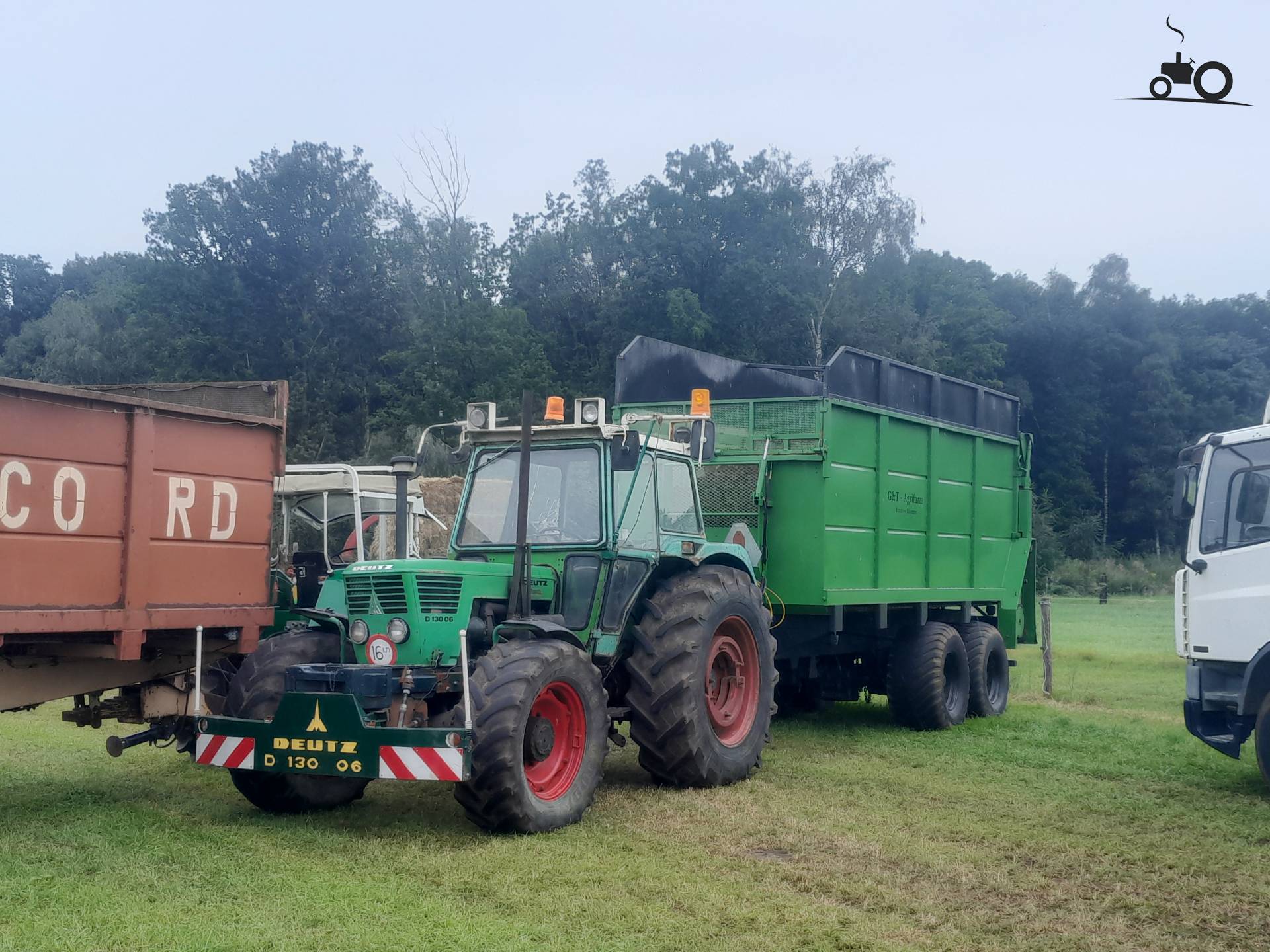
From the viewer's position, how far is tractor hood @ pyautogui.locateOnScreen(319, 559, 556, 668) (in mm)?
7004

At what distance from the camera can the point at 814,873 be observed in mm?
5926

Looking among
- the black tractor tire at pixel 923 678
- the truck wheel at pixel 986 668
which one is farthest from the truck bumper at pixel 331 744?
the truck wheel at pixel 986 668

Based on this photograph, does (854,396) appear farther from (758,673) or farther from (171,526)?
(171,526)

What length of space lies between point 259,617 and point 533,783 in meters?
2.04

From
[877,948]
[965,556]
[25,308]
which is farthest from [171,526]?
[25,308]

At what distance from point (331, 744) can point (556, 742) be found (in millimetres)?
1312

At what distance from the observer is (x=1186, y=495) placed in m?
8.58

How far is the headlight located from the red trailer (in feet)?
3.39

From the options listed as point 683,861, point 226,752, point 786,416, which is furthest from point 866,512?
point 226,752

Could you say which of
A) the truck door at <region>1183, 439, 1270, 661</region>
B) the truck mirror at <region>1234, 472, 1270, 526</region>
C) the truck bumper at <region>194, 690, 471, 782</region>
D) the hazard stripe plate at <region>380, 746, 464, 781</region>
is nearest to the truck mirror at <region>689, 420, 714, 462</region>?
the truck bumper at <region>194, 690, 471, 782</region>

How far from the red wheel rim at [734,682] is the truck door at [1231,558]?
3.06 metres

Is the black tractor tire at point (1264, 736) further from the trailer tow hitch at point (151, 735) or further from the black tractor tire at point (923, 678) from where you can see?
the trailer tow hitch at point (151, 735)

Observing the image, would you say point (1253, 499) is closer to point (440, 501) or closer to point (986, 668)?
point (986, 668)

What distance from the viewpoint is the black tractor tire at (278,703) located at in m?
6.89
